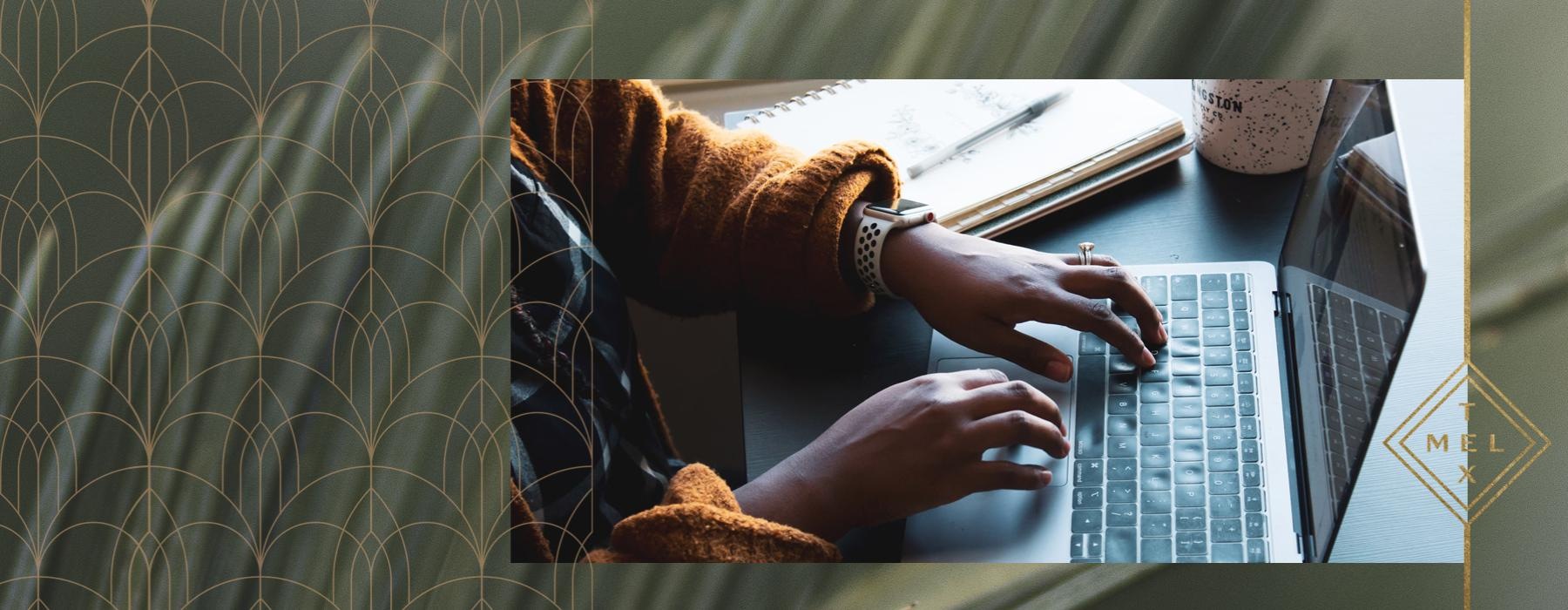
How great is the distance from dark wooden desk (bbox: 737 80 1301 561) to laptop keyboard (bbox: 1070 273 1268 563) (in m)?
0.04

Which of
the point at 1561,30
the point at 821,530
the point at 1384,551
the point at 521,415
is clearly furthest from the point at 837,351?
the point at 1561,30

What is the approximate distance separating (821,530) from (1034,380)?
23 centimetres

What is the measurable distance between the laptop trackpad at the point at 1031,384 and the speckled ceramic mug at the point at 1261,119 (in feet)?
0.84

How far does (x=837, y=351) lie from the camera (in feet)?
4.00

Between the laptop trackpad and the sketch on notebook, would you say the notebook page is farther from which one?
the laptop trackpad

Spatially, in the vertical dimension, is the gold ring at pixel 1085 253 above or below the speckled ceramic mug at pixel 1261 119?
below

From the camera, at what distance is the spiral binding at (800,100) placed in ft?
4.04

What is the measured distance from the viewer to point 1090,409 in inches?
46.9

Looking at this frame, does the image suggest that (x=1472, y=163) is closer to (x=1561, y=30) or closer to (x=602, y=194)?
(x=1561, y=30)

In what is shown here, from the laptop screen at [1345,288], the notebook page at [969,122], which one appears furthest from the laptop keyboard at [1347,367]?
the notebook page at [969,122]

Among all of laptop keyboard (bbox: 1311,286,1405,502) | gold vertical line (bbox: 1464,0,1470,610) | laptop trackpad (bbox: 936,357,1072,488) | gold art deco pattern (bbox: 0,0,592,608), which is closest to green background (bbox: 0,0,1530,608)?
gold art deco pattern (bbox: 0,0,592,608)

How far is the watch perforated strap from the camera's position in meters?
1.22

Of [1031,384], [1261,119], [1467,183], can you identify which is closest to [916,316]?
[1031,384]

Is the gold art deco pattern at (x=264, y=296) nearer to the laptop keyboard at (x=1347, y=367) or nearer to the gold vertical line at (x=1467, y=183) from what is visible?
the laptop keyboard at (x=1347, y=367)
